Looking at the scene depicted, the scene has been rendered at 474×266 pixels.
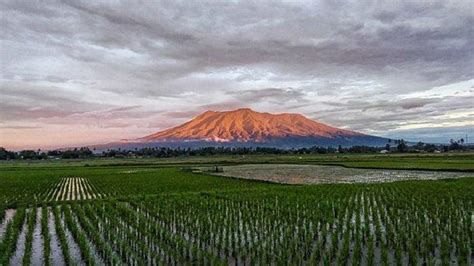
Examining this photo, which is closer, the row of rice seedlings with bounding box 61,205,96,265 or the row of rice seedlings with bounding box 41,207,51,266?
the row of rice seedlings with bounding box 61,205,96,265

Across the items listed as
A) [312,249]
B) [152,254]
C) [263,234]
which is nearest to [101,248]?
[152,254]

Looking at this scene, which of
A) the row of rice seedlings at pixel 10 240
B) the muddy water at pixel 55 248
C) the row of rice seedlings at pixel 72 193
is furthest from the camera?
the row of rice seedlings at pixel 72 193

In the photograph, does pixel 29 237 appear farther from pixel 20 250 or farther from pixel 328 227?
pixel 328 227

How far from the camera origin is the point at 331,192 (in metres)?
18.8

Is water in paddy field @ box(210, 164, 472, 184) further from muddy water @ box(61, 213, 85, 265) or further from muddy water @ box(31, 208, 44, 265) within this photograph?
muddy water @ box(61, 213, 85, 265)

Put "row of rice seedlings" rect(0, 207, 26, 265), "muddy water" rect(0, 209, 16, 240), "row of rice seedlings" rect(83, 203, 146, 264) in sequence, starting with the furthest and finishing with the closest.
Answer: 1. "muddy water" rect(0, 209, 16, 240)
2. "row of rice seedlings" rect(0, 207, 26, 265)
3. "row of rice seedlings" rect(83, 203, 146, 264)

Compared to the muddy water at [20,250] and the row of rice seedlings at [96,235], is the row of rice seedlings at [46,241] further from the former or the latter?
the row of rice seedlings at [96,235]

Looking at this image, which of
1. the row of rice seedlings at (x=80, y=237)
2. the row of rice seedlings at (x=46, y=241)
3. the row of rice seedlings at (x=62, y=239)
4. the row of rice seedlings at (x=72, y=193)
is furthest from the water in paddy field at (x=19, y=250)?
the row of rice seedlings at (x=72, y=193)

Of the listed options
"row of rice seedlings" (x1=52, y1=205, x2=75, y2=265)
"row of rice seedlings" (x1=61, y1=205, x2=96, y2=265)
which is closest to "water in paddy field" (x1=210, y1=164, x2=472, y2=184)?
"row of rice seedlings" (x1=61, y1=205, x2=96, y2=265)

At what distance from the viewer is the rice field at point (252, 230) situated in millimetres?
7930

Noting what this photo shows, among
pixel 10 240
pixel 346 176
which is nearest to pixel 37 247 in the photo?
pixel 10 240

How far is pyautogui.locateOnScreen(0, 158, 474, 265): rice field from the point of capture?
793 centimetres

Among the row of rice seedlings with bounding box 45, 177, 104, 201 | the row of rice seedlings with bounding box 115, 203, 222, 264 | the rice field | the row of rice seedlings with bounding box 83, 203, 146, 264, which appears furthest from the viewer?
the row of rice seedlings with bounding box 45, 177, 104, 201

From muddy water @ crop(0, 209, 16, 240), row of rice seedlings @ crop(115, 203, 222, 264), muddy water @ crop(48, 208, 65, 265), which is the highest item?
row of rice seedlings @ crop(115, 203, 222, 264)
